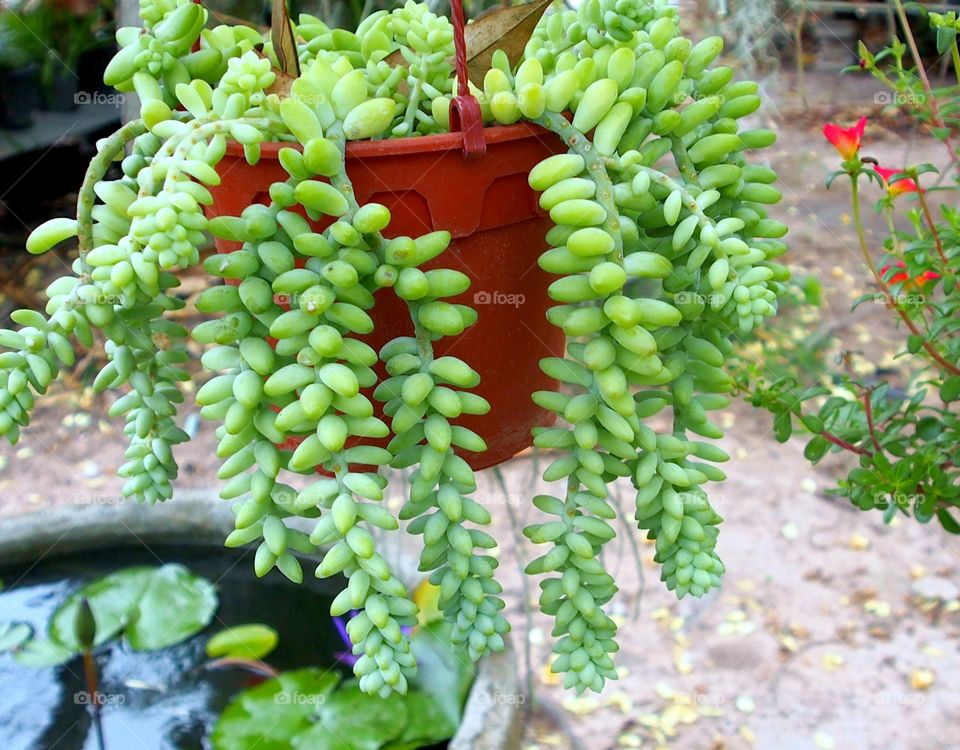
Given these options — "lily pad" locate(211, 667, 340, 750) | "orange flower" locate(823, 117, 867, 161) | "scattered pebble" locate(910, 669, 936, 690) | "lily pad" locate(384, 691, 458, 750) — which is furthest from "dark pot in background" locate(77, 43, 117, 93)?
"scattered pebble" locate(910, 669, 936, 690)

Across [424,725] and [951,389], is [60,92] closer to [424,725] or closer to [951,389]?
[424,725]

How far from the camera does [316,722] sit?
1.31m

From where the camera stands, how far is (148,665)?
1.38 meters

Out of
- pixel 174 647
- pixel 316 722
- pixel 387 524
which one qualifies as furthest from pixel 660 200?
pixel 174 647

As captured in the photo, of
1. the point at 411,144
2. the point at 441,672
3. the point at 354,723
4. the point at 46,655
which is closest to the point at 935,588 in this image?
the point at 441,672

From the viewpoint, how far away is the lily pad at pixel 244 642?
139cm

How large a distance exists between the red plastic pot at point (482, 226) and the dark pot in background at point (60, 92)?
2509 mm

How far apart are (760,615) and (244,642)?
105cm

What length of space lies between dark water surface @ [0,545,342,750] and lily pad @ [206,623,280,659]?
1cm

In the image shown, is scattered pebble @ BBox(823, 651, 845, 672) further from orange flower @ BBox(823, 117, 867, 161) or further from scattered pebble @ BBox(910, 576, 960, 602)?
orange flower @ BBox(823, 117, 867, 161)

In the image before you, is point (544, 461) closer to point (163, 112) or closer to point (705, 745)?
point (705, 745)

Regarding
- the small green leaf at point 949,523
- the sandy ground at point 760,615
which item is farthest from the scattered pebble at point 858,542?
the small green leaf at point 949,523

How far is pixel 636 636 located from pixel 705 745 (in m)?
0.28

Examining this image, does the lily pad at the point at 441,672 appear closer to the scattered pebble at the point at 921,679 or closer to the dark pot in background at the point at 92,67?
the scattered pebble at the point at 921,679
